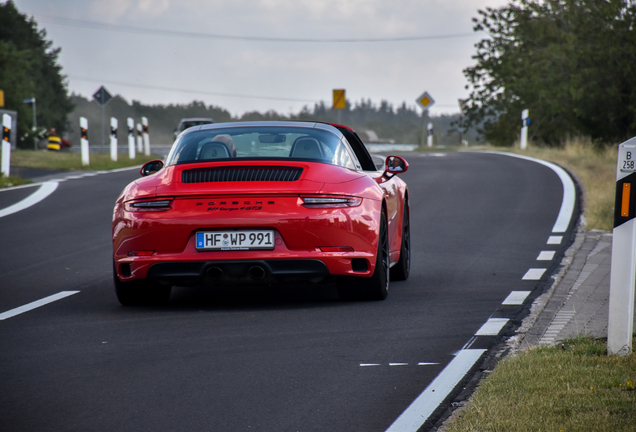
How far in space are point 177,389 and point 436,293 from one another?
3.32 m

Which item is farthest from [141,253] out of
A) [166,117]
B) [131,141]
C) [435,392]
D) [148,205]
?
[166,117]

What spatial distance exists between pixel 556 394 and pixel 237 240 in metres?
2.74

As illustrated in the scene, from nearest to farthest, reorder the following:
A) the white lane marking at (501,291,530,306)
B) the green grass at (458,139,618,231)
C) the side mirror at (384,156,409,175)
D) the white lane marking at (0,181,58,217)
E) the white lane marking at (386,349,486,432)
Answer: the white lane marking at (386,349,486,432)
the white lane marking at (501,291,530,306)
the side mirror at (384,156,409,175)
the green grass at (458,139,618,231)
the white lane marking at (0,181,58,217)

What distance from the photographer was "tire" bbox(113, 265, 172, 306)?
6879mm

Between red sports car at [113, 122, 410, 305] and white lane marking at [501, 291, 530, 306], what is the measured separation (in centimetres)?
96

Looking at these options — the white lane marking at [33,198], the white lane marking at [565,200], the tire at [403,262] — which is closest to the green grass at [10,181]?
the white lane marking at [33,198]

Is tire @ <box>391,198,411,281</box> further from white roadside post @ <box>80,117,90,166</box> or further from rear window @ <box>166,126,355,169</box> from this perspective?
white roadside post @ <box>80,117,90,166</box>

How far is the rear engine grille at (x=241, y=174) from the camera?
21.4 feet

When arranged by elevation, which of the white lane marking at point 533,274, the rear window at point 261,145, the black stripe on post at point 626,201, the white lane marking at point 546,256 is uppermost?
the rear window at point 261,145

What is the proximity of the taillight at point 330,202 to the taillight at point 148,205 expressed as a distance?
36.4 inches

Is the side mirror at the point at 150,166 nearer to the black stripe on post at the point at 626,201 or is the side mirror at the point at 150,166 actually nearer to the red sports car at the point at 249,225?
the red sports car at the point at 249,225

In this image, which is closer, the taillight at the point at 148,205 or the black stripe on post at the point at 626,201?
the black stripe on post at the point at 626,201

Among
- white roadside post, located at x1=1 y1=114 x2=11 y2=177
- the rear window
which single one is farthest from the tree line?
the rear window

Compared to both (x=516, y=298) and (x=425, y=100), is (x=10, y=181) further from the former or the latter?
(x=425, y=100)
